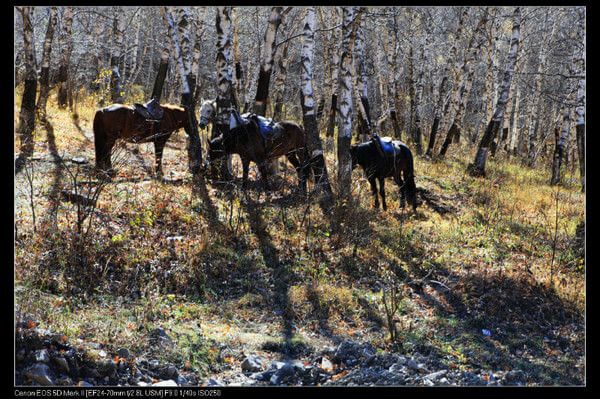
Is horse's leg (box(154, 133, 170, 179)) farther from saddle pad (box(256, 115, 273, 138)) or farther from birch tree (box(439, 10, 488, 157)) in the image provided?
birch tree (box(439, 10, 488, 157))

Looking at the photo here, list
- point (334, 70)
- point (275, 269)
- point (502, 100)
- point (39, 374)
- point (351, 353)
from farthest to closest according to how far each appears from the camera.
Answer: point (334, 70), point (502, 100), point (275, 269), point (351, 353), point (39, 374)

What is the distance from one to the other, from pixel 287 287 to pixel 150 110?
6468 millimetres

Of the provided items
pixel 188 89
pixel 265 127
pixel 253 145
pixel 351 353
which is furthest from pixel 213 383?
pixel 188 89

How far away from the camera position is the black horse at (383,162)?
12.4 meters

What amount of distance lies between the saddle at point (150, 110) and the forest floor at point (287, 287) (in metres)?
1.43

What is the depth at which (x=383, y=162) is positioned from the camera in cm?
1241

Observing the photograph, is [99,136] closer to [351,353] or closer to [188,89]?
[188,89]

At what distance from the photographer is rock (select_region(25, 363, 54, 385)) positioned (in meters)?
5.20

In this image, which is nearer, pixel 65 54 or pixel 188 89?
pixel 188 89

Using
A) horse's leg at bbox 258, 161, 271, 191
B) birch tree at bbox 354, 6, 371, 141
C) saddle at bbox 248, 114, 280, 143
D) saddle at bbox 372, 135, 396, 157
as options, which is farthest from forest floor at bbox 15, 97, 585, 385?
birch tree at bbox 354, 6, 371, 141

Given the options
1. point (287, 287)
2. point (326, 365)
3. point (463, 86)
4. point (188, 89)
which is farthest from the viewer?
point (463, 86)

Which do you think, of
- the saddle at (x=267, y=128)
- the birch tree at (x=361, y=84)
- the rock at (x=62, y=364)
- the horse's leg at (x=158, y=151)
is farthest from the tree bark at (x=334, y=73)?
the rock at (x=62, y=364)

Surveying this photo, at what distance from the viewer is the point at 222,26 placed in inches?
488

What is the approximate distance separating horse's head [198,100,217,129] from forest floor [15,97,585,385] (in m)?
1.22
